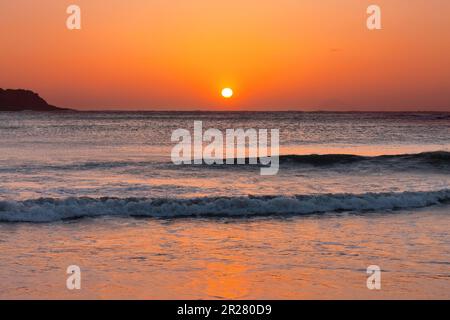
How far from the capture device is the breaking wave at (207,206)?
16.2 metres

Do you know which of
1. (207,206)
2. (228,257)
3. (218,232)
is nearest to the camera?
(228,257)

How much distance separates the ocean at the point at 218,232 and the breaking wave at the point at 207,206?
0.04 m

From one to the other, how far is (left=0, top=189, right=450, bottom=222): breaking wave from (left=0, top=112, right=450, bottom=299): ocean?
0.13 feet

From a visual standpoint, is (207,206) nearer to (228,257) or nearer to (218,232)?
(218,232)

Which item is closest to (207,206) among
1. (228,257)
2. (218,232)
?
(218,232)

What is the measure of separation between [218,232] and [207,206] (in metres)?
3.42

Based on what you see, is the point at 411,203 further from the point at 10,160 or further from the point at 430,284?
the point at 10,160

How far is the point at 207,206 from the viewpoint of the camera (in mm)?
17766

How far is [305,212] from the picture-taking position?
17.7 meters

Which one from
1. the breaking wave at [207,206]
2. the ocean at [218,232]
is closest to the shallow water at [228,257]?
the ocean at [218,232]

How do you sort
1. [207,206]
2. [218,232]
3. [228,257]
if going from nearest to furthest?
[228,257] < [218,232] < [207,206]

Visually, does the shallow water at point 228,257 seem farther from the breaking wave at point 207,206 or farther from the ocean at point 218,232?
the breaking wave at point 207,206
